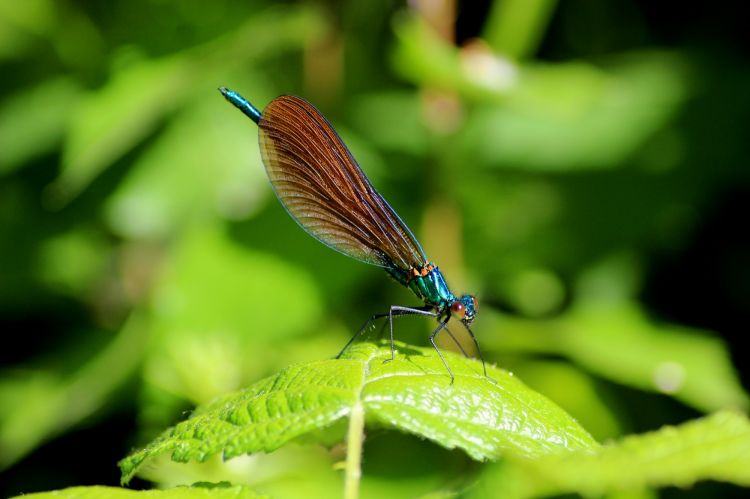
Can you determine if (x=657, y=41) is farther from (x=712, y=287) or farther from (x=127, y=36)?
(x=127, y=36)

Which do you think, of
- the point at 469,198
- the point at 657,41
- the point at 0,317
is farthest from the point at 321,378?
the point at 657,41

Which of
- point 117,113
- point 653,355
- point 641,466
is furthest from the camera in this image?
point 653,355

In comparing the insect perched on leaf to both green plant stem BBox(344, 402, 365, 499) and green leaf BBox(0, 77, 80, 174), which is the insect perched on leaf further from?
green leaf BBox(0, 77, 80, 174)

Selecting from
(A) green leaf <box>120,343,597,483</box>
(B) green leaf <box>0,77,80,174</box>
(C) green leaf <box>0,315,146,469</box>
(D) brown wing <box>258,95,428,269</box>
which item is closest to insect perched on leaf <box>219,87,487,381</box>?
(D) brown wing <box>258,95,428,269</box>

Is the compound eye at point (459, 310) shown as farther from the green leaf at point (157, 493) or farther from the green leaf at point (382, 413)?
the green leaf at point (157, 493)

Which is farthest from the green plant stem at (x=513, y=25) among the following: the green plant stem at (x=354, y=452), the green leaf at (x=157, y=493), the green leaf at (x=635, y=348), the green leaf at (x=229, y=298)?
the green leaf at (x=157, y=493)

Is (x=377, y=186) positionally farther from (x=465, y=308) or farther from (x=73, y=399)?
(x=73, y=399)

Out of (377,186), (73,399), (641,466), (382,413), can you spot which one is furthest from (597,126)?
(641,466)

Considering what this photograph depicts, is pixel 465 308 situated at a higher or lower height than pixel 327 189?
lower
